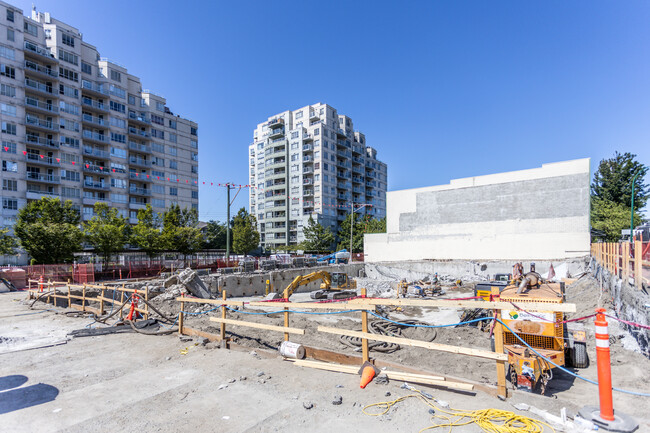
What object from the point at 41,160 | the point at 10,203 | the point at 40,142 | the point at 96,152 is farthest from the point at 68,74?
the point at 10,203

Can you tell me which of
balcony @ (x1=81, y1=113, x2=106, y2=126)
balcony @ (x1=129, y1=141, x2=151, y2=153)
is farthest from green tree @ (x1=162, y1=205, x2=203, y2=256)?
balcony @ (x1=81, y1=113, x2=106, y2=126)

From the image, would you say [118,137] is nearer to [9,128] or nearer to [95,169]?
[95,169]

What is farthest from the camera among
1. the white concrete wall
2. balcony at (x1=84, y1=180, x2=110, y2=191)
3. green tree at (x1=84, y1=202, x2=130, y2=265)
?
balcony at (x1=84, y1=180, x2=110, y2=191)

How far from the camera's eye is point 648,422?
4746 millimetres

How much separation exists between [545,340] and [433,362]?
310 cm

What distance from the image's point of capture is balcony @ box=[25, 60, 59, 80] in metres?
50.8

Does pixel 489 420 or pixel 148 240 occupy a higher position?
pixel 148 240

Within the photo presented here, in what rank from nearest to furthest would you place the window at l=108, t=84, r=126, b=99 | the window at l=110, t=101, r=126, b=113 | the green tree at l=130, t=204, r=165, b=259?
the green tree at l=130, t=204, r=165, b=259, the window at l=108, t=84, r=126, b=99, the window at l=110, t=101, r=126, b=113

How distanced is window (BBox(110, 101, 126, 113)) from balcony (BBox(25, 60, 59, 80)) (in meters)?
8.71

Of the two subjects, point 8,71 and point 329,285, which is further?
point 8,71

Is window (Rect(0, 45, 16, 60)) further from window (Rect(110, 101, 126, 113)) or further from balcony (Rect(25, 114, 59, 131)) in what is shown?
window (Rect(110, 101, 126, 113))

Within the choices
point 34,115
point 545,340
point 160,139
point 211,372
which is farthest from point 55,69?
point 545,340

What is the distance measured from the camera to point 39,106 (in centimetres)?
5219

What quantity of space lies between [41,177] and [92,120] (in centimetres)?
1187
